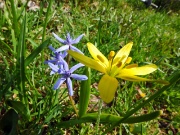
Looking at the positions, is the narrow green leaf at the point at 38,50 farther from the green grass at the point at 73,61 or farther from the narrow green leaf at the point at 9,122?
the narrow green leaf at the point at 9,122

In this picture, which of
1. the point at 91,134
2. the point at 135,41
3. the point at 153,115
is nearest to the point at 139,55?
the point at 135,41

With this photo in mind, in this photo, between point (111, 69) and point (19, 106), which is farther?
point (19, 106)

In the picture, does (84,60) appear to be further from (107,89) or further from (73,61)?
(73,61)

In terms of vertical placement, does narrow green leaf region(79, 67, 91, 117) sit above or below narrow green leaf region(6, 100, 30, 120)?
above

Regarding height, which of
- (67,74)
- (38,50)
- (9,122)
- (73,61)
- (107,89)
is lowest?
(9,122)

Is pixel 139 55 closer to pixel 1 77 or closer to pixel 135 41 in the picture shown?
pixel 135 41

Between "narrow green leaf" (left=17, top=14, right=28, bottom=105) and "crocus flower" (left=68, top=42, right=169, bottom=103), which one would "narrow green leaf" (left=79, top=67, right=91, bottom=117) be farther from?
"narrow green leaf" (left=17, top=14, right=28, bottom=105)

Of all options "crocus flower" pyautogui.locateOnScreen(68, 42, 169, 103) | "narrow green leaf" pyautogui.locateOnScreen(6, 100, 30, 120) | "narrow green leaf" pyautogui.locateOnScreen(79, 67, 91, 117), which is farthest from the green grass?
"crocus flower" pyautogui.locateOnScreen(68, 42, 169, 103)

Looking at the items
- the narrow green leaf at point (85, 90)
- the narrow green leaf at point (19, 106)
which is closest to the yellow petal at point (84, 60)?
the narrow green leaf at point (85, 90)

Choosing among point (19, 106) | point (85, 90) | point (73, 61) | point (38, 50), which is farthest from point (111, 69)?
point (73, 61)
